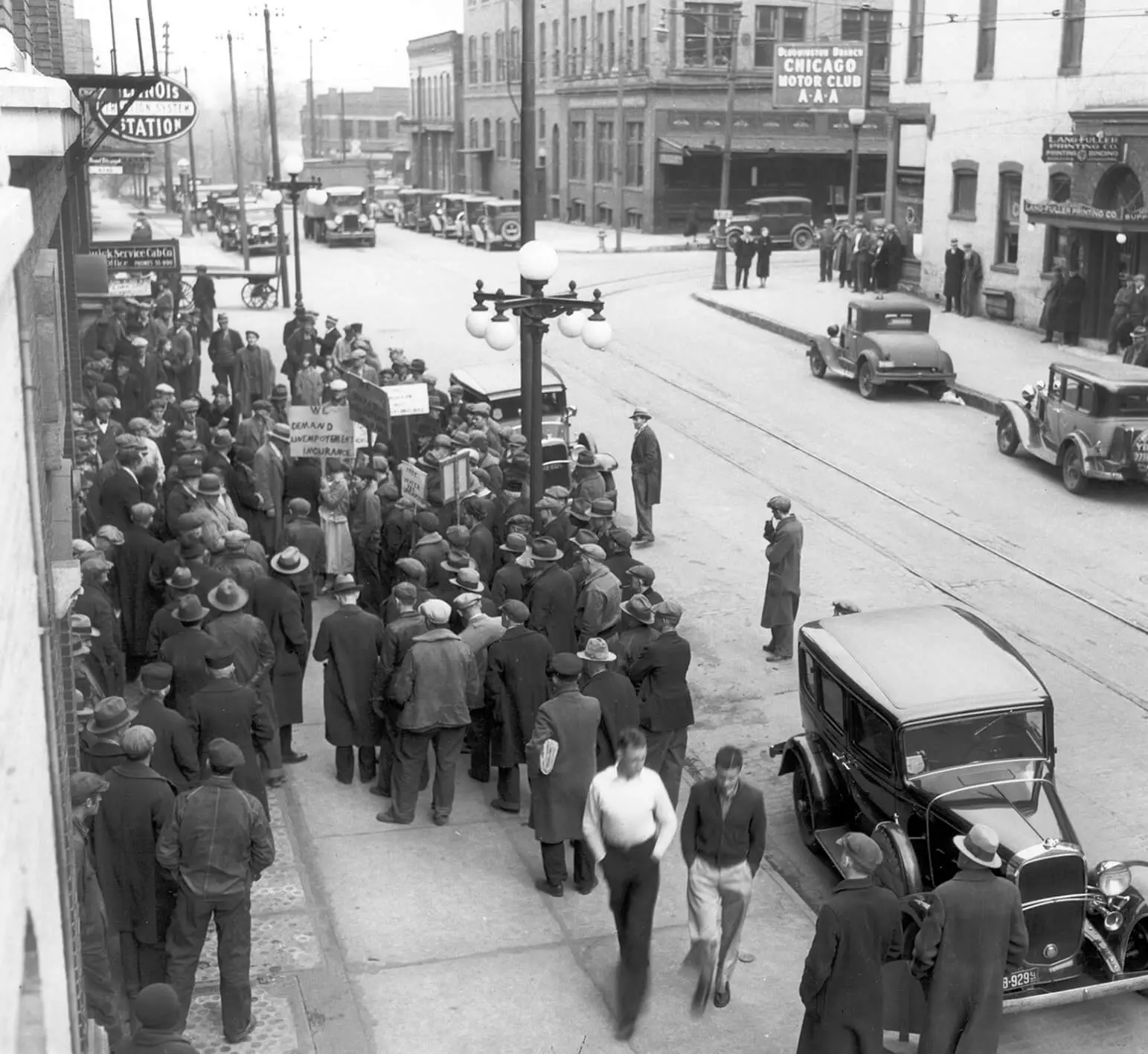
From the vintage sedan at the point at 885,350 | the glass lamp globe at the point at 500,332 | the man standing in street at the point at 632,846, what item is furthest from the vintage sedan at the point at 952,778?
the vintage sedan at the point at 885,350

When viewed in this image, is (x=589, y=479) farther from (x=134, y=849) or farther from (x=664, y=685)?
(x=134, y=849)

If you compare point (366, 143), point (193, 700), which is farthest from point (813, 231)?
point (366, 143)

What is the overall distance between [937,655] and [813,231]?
4554 centimetres

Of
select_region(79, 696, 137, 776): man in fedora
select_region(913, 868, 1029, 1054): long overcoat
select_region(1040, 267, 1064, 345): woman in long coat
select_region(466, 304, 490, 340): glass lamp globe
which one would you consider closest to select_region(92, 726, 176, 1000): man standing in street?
select_region(79, 696, 137, 776): man in fedora

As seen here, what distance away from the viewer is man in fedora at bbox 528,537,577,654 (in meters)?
11.5

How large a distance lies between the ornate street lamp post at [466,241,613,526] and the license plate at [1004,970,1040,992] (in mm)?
6859

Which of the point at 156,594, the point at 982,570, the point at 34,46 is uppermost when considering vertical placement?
the point at 34,46

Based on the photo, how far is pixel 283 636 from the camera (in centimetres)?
1106

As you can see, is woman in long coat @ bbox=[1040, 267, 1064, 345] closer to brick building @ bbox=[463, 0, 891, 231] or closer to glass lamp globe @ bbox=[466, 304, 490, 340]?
glass lamp globe @ bbox=[466, 304, 490, 340]

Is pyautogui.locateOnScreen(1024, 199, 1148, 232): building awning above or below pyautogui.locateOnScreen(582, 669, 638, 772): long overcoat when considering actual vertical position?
above

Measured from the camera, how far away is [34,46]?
33.5 ft

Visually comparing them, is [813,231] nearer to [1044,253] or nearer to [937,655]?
[1044,253]

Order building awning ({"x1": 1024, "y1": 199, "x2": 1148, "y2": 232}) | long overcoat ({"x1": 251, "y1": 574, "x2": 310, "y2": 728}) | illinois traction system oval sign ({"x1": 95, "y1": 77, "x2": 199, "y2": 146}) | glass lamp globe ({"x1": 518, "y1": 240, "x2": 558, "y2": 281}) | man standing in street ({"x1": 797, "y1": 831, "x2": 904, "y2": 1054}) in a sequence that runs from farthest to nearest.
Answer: building awning ({"x1": 1024, "y1": 199, "x2": 1148, "y2": 232}) < illinois traction system oval sign ({"x1": 95, "y1": 77, "x2": 199, "y2": 146}) < glass lamp globe ({"x1": 518, "y1": 240, "x2": 558, "y2": 281}) < long overcoat ({"x1": 251, "y1": 574, "x2": 310, "y2": 728}) < man standing in street ({"x1": 797, "y1": 831, "x2": 904, "y2": 1054})

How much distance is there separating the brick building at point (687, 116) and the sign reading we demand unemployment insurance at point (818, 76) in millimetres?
14036
